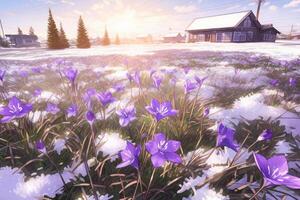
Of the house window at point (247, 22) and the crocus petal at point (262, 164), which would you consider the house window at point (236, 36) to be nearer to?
the house window at point (247, 22)

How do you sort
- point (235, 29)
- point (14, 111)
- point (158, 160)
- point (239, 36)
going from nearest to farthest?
point (158, 160) < point (14, 111) < point (235, 29) < point (239, 36)

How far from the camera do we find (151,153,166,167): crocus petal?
44.9 inches

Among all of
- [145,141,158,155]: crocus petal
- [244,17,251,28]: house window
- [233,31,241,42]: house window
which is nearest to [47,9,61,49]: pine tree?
[233,31,241,42]: house window

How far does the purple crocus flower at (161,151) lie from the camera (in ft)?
3.82

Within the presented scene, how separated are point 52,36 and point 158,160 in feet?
150

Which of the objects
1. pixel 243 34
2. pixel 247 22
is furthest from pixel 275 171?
pixel 247 22

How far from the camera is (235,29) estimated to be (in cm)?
4156

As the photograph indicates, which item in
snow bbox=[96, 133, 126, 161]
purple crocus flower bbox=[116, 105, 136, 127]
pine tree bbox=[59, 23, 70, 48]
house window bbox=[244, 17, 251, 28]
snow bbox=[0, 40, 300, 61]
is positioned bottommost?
snow bbox=[0, 40, 300, 61]

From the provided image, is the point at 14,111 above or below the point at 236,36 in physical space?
below

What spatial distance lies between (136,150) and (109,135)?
1232 millimetres

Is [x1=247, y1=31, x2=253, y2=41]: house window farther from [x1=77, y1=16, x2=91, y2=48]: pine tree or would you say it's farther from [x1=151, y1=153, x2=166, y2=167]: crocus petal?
[x1=151, y1=153, x2=166, y2=167]: crocus petal

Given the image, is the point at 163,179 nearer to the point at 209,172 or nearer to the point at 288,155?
the point at 209,172

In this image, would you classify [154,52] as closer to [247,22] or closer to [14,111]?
[14,111]

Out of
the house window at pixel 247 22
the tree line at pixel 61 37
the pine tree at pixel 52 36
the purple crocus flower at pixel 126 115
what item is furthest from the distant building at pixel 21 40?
the purple crocus flower at pixel 126 115
